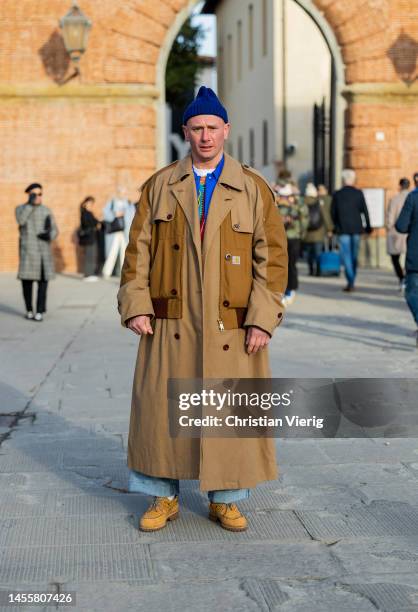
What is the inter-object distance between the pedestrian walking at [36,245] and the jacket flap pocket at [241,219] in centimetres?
912

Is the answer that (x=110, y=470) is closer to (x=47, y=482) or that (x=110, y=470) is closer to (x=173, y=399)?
(x=47, y=482)

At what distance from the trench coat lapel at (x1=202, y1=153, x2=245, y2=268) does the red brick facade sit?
1759 cm

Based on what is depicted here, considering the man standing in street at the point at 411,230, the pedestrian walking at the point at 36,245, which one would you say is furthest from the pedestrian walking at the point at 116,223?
the man standing in street at the point at 411,230

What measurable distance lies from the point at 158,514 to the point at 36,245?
9266mm

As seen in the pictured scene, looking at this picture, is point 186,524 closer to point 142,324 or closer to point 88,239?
point 142,324

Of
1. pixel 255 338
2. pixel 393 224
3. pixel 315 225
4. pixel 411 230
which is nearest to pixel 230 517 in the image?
pixel 255 338

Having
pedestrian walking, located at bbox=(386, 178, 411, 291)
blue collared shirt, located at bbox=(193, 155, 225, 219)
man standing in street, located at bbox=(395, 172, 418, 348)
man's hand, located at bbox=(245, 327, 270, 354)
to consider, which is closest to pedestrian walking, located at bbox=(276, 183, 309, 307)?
pedestrian walking, located at bbox=(386, 178, 411, 291)

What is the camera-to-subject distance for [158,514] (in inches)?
200

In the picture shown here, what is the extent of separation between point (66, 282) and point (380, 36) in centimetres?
804

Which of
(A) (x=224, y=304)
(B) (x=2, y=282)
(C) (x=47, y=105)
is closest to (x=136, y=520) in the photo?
(A) (x=224, y=304)

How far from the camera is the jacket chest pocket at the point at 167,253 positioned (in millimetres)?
5039

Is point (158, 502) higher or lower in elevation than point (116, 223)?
higher

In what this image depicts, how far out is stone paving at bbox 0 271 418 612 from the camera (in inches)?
167

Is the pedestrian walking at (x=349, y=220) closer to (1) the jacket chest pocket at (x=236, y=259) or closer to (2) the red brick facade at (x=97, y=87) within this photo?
(2) the red brick facade at (x=97, y=87)
